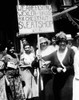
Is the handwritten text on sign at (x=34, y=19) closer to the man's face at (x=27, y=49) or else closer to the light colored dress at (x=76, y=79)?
the man's face at (x=27, y=49)

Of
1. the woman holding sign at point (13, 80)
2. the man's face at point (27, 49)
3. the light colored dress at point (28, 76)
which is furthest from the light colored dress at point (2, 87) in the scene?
the man's face at point (27, 49)

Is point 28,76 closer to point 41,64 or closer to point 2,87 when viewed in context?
point 2,87

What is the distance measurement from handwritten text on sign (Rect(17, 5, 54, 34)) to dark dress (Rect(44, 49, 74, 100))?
1801mm

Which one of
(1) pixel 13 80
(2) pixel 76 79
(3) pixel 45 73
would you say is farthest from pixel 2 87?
(2) pixel 76 79

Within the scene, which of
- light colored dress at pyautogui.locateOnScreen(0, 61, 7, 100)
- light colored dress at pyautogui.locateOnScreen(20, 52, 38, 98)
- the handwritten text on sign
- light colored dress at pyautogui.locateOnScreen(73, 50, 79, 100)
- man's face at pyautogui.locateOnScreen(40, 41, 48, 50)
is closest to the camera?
light colored dress at pyautogui.locateOnScreen(73, 50, 79, 100)

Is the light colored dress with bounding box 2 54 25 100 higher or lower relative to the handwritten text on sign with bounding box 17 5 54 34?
lower

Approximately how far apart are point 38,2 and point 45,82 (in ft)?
28.0

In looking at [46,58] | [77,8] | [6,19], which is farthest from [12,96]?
[6,19]

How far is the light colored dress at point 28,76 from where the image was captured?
9.32 m

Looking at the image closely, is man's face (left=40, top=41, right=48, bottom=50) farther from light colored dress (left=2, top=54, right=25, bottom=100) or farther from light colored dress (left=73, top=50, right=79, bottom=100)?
light colored dress (left=73, top=50, right=79, bottom=100)

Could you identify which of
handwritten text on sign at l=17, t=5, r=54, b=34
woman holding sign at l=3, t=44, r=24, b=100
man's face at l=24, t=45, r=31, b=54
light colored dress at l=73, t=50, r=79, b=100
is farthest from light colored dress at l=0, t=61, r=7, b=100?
light colored dress at l=73, t=50, r=79, b=100

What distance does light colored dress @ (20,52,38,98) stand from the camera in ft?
30.6

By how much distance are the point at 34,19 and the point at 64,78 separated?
238cm

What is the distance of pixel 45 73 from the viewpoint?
7.45 meters
